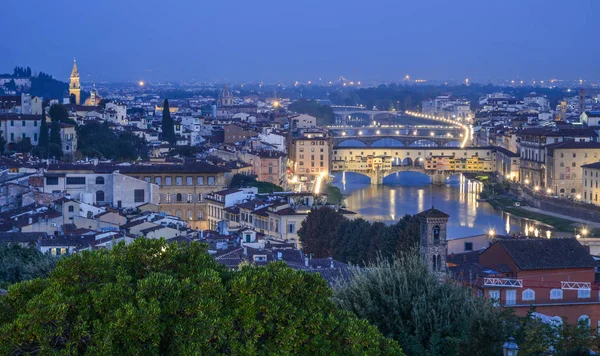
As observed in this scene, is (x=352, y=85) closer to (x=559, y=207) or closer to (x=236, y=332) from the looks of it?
(x=559, y=207)

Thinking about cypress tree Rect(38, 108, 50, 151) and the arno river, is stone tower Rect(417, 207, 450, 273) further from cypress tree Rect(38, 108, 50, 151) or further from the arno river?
cypress tree Rect(38, 108, 50, 151)

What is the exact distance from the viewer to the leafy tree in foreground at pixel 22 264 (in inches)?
179

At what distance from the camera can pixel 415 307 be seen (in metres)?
3.69

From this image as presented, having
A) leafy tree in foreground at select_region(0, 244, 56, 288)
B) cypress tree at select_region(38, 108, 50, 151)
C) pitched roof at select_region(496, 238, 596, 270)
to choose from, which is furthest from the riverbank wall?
leafy tree in foreground at select_region(0, 244, 56, 288)

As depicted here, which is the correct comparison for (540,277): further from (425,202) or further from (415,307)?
(425,202)

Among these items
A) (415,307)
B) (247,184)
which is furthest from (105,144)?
(415,307)

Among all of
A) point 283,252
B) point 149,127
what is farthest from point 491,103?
point 283,252

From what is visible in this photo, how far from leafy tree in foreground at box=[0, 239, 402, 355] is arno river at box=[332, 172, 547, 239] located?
Result: 8674 mm

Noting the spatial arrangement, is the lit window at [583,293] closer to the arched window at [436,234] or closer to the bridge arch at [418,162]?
the arched window at [436,234]

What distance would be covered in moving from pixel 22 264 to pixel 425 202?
1199 centimetres

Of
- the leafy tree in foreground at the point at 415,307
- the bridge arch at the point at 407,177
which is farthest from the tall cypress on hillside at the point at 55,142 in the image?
the leafy tree in foreground at the point at 415,307

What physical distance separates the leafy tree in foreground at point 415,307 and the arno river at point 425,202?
7.33 meters

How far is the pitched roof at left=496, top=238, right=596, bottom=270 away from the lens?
5.28 m

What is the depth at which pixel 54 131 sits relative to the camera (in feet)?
44.3
